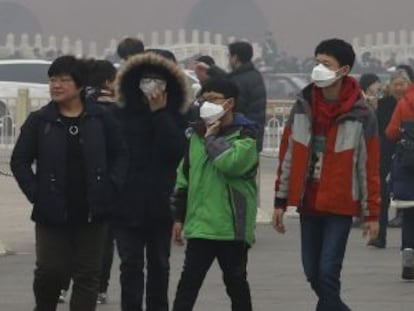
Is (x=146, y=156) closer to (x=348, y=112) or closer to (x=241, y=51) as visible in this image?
(x=348, y=112)

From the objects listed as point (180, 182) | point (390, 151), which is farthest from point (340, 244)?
point (390, 151)

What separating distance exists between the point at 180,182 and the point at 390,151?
20.2 ft

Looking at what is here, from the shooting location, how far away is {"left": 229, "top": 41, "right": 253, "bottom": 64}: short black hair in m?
16.8

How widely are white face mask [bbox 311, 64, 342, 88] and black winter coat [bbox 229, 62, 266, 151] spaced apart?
19.1 feet

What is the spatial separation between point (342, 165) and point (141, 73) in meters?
1.36

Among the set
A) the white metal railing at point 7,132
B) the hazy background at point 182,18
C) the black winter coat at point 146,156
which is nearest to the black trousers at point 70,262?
the black winter coat at point 146,156

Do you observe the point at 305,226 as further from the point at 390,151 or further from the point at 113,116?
the point at 390,151

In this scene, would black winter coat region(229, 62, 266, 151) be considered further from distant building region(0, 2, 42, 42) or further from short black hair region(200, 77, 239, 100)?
distant building region(0, 2, 42, 42)

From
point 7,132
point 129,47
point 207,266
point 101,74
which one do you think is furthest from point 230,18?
point 207,266

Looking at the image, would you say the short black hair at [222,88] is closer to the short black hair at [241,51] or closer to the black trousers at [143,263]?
the black trousers at [143,263]

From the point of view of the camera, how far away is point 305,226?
10.8m

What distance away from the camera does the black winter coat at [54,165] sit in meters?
10.4

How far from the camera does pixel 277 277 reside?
47.6 ft

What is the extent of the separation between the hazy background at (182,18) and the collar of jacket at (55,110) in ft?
198
